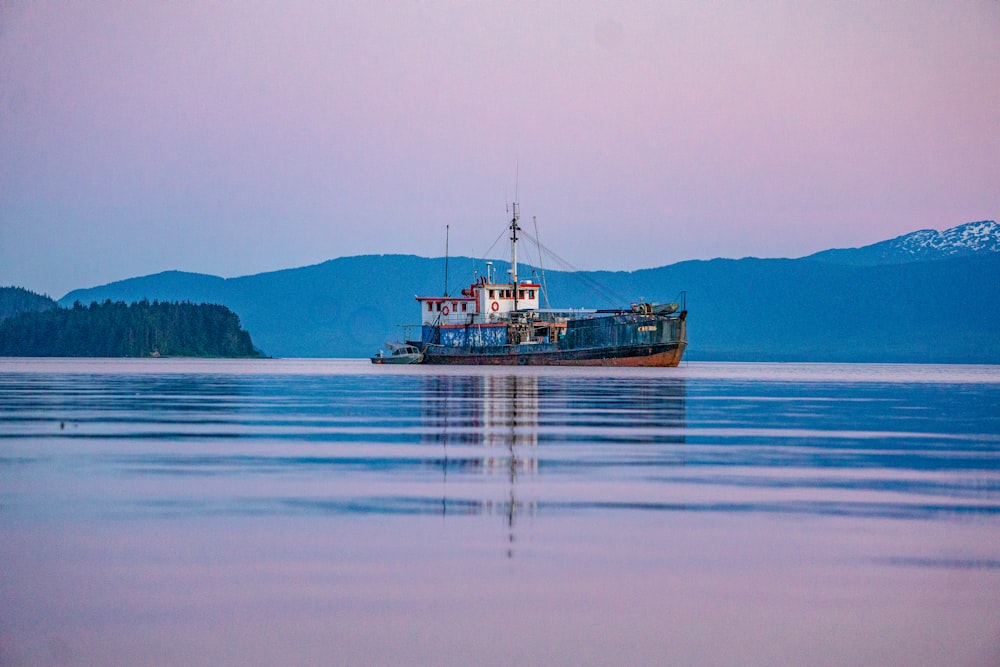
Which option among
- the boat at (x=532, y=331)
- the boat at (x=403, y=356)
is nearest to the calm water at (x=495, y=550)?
the boat at (x=532, y=331)

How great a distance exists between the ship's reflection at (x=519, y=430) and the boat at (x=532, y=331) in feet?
140

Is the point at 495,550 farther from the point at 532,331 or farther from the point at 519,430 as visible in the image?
the point at 532,331

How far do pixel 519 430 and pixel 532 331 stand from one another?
252 feet

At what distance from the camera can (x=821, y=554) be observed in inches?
423

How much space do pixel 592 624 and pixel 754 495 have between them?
6716 millimetres

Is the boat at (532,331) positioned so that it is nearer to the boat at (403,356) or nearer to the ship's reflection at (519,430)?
the boat at (403,356)

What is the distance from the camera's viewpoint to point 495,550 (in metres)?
10.7

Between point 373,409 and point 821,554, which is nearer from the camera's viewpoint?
point 821,554

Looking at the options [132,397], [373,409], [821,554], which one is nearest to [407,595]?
[821,554]

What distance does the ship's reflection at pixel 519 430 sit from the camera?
1434 cm

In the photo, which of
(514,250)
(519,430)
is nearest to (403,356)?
(514,250)

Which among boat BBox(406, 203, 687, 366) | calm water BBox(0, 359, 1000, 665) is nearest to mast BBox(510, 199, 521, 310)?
boat BBox(406, 203, 687, 366)

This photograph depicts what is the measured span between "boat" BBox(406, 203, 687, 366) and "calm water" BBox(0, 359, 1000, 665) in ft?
218

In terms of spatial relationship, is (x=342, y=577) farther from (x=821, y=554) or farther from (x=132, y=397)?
(x=132, y=397)
